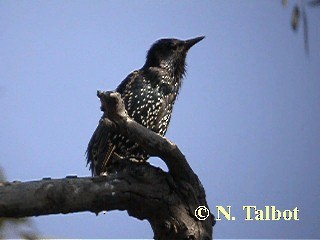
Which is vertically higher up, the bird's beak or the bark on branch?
the bird's beak

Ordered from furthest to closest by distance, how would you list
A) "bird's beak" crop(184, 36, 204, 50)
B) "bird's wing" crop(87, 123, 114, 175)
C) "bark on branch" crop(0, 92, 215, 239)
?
1. "bird's beak" crop(184, 36, 204, 50)
2. "bird's wing" crop(87, 123, 114, 175)
3. "bark on branch" crop(0, 92, 215, 239)

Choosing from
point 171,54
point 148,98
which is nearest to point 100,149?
point 148,98

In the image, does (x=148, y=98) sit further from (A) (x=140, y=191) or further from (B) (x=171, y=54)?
(A) (x=140, y=191)

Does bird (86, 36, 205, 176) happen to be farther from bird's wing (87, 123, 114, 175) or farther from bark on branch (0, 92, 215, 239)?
bark on branch (0, 92, 215, 239)

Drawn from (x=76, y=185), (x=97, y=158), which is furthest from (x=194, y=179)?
(x=97, y=158)

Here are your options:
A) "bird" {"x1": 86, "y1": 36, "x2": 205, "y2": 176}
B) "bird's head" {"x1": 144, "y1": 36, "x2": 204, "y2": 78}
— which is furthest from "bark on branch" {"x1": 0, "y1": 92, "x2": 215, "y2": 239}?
"bird's head" {"x1": 144, "y1": 36, "x2": 204, "y2": 78}

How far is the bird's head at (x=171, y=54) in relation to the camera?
16.9ft

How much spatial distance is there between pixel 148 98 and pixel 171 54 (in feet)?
2.20

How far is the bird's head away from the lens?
5.14m

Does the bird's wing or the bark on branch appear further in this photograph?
the bird's wing

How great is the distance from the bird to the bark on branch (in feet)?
2.88

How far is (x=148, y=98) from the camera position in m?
4.69

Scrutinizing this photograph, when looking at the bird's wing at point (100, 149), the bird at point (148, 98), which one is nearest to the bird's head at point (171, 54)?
the bird at point (148, 98)

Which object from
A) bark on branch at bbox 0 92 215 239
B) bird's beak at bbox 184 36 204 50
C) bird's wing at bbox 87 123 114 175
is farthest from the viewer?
bird's beak at bbox 184 36 204 50
